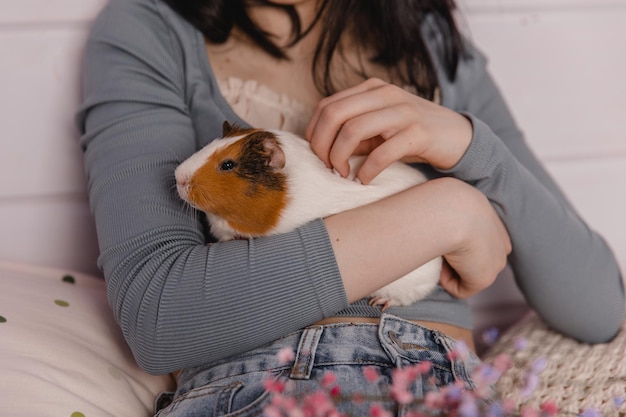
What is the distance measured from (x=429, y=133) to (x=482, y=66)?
1.42 ft

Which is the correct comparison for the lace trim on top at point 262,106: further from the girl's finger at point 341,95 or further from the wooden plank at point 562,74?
the wooden plank at point 562,74

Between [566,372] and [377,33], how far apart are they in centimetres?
66

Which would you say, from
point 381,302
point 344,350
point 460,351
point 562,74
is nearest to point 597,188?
point 562,74

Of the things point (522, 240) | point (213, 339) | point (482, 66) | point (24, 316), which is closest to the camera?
point (213, 339)

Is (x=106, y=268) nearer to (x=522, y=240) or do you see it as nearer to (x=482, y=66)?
(x=522, y=240)

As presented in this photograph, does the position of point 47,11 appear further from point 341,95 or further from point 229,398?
point 229,398

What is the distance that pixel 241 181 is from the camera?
0.91 metres

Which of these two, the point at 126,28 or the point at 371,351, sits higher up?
the point at 126,28

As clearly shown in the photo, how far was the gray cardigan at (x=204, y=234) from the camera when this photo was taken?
878 mm

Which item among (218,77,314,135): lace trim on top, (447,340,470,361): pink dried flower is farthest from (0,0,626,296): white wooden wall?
(447,340,470,361): pink dried flower

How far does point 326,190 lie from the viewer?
0.95 meters

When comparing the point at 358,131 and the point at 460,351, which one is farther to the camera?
the point at 358,131

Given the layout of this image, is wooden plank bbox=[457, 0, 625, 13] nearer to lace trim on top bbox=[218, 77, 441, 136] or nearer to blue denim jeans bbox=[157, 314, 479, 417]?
lace trim on top bbox=[218, 77, 441, 136]

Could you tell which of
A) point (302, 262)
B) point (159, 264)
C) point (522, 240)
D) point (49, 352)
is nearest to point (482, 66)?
point (522, 240)
